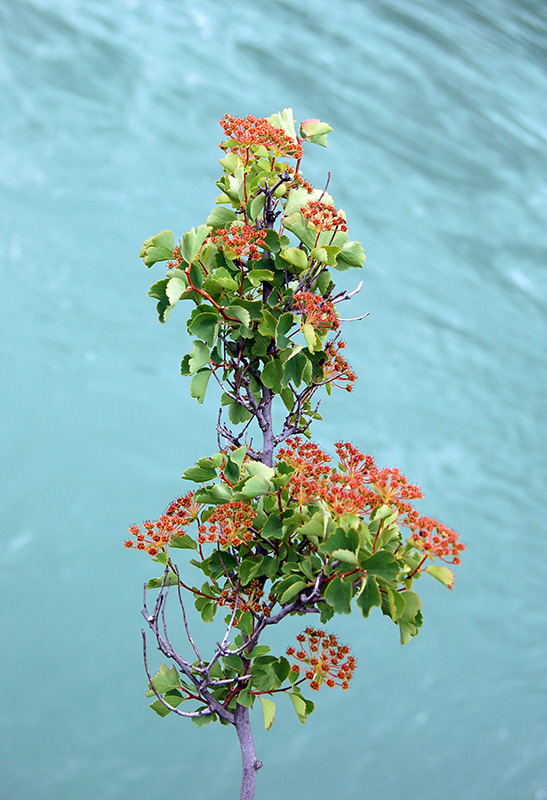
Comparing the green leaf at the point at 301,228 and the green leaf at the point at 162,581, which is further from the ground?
the green leaf at the point at 301,228

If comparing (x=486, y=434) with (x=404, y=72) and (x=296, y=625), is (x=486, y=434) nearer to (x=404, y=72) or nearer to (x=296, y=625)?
(x=296, y=625)

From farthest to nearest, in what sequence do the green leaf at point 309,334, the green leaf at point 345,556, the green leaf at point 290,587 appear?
the green leaf at point 309,334
the green leaf at point 290,587
the green leaf at point 345,556

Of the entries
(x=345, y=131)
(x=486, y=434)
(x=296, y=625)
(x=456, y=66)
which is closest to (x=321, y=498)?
(x=296, y=625)

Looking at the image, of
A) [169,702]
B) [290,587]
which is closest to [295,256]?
[290,587]

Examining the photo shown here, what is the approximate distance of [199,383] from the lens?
5.34ft

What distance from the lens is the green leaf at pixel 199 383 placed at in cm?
161

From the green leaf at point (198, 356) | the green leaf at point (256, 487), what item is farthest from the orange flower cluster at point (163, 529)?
the green leaf at point (198, 356)

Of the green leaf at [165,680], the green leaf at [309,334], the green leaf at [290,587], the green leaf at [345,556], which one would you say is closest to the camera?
the green leaf at [345,556]

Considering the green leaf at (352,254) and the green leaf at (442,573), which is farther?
the green leaf at (352,254)

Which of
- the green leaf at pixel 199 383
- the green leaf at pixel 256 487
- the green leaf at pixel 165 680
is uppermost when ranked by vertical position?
the green leaf at pixel 199 383

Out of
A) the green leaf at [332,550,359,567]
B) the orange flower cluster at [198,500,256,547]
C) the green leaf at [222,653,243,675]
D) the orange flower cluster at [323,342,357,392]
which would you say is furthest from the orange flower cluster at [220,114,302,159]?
the green leaf at [222,653,243,675]

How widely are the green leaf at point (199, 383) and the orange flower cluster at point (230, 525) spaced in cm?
22

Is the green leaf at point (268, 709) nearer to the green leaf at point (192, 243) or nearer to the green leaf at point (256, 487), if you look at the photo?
the green leaf at point (256, 487)

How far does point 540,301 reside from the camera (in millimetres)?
7473
